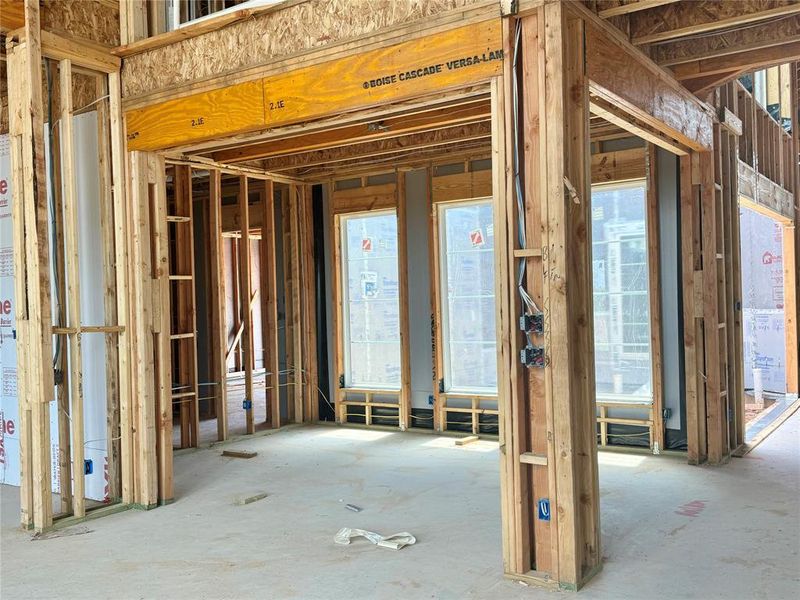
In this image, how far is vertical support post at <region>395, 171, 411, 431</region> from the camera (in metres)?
8.77

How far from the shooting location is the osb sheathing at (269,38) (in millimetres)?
4406

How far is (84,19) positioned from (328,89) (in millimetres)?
2264

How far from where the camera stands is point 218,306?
8.71 metres

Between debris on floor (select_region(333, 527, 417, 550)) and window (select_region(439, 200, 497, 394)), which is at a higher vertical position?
window (select_region(439, 200, 497, 394))

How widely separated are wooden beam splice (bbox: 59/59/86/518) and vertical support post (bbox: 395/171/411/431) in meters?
4.24

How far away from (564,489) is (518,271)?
1.24m

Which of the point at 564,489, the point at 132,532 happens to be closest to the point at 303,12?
the point at 564,489

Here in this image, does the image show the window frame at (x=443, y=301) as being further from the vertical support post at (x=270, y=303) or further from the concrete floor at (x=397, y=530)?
the vertical support post at (x=270, y=303)

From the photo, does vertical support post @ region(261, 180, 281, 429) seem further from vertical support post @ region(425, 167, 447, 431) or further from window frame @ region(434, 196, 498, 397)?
window frame @ region(434, 196, 498, 397)

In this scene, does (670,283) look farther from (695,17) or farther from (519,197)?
(519,197)

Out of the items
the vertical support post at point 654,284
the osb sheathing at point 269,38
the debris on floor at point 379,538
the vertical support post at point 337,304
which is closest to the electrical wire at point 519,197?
the osb sheathing at point 269,38

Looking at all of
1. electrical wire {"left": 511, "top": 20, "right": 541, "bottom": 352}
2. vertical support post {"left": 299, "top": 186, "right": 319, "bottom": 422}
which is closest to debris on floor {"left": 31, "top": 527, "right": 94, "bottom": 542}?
electrical wire {"left": 511, "top": 20, "right": 541, "bottom": 352}

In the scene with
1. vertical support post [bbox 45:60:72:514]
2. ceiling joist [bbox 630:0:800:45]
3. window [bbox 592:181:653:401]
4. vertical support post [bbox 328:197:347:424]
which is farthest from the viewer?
vertical support post [bbox 328:197:347:424]

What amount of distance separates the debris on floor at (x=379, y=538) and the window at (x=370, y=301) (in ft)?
13.8
